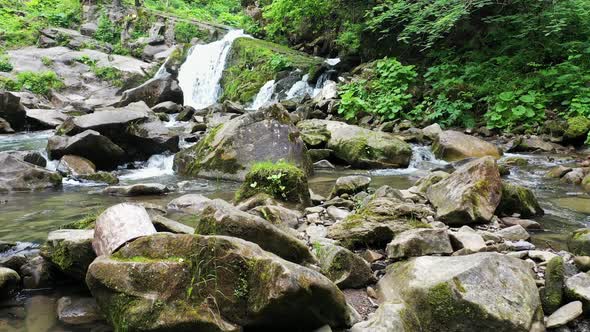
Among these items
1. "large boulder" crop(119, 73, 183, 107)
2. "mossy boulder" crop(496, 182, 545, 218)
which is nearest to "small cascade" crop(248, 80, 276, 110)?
"large boulder" crop(119, 73, 183, 107)

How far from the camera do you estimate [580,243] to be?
4.29 m

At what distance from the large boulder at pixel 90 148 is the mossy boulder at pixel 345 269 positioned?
Result: 7359 mm

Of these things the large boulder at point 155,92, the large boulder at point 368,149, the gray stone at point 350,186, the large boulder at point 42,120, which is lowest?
the large boulder at point 42,120

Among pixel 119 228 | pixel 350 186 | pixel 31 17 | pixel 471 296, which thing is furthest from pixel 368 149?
pixel 31 17

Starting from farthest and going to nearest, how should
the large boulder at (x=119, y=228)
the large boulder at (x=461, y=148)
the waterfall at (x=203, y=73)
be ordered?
the waterfall at (x=203, y=73) < the large boulder at (x=461, y=148) < the large boulder at (x=119, y=228)

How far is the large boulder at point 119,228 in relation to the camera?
369 centimetres

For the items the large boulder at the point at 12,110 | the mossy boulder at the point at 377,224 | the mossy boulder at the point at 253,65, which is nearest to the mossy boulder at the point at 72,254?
the mossy boulder at the point at 377,224

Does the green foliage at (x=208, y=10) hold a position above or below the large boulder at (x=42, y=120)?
above

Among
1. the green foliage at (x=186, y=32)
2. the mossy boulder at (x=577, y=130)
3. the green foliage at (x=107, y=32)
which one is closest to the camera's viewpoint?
the mossy boulder at (x=577, y=130)

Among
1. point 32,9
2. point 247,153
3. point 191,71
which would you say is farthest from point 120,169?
point 32,9

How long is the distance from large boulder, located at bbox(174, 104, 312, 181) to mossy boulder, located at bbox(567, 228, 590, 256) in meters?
5.04

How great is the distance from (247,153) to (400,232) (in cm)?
471

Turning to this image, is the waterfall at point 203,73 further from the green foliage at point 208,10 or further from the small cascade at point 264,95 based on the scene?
the green foliage at point 208,10

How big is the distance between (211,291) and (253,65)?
61.9ft
